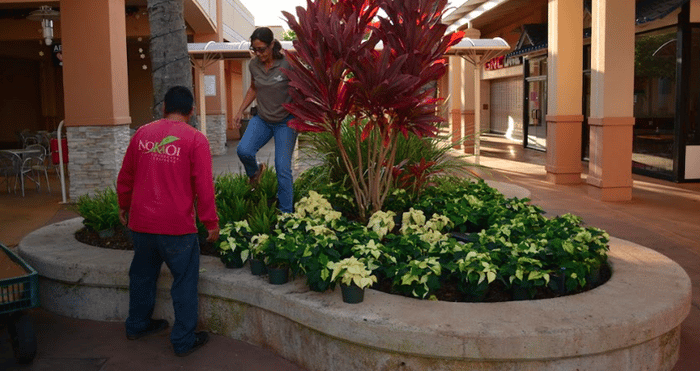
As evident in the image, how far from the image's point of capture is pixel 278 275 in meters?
4.47

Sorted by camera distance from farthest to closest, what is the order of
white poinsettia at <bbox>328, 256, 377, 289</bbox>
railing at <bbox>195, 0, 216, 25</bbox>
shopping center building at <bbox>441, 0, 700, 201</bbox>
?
railing at <bbox>195, 0, 216, 25</bbox> → shopping center building at <bbox>441, 0, 700, 201</bbox> → white poinsettia at <bbox>328, 256, 377, 289</bbox>

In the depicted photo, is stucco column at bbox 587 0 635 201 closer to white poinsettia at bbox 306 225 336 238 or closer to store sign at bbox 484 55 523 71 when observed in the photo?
white poinsettia at bbox 306 225 336 238

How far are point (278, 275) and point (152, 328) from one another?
95 centimetres

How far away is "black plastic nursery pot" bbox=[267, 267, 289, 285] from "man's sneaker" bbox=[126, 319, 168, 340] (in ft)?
2.86

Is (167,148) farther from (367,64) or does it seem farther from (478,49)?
(478,49)

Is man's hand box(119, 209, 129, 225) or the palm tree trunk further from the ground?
the palm tree trunk

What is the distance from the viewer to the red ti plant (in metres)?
5.59

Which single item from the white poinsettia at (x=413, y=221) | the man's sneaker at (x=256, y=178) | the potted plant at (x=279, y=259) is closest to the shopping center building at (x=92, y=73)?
the man's sneaker at (x=256, y=178)

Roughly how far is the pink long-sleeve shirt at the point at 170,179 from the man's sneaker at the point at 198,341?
0.69 metres

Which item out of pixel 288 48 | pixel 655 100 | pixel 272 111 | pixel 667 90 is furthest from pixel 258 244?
pixel 288 48

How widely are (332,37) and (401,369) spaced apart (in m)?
2.82

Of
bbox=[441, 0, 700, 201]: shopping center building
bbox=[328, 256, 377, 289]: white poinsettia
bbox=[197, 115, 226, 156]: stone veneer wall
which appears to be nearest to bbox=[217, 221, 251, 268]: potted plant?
bbox=[328, 256, 377, 289]: white poinsettia

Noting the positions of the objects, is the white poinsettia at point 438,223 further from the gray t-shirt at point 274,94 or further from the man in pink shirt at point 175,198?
the man in pink shirt at point 175,198

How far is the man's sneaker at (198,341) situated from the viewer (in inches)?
172
